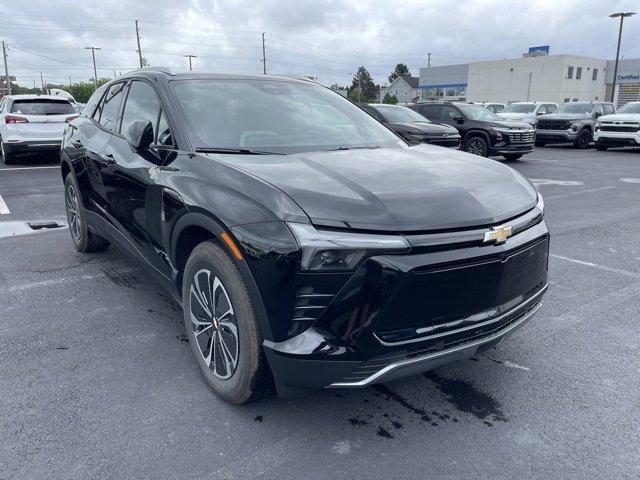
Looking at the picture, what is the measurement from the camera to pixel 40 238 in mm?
6086

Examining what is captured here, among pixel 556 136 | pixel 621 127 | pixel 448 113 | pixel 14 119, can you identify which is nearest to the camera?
pixel 14 119

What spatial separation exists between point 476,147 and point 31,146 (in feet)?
36.1

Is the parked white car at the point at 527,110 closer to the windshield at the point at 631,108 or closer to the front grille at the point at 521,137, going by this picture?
the windshield at the point at 631,108

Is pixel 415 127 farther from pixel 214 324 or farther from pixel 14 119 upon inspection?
pixel 214 324

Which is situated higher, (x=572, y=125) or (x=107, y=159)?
(x=107, y=159)

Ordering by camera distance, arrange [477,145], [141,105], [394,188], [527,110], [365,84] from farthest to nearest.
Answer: [365,84], [527,110], [477,145], [141,105], [394,188]

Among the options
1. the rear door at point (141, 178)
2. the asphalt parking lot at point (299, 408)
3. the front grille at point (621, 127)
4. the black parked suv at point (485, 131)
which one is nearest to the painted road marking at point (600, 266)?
the asphalt parking lot at point (299, 408)

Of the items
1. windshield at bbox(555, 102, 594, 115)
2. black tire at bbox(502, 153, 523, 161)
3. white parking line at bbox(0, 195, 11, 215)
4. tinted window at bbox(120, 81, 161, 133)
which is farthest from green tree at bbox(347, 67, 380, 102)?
tinted window at bbox(120, 81, 161, 133)

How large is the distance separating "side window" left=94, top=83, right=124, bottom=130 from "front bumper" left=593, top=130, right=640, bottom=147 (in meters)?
18.3

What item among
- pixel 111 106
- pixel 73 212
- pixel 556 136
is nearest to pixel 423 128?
pixel 73 212

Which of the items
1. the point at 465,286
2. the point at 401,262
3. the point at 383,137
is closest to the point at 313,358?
the point at 401,262

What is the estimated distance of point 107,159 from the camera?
4008 mm

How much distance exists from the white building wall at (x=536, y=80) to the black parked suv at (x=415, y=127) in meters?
50.8

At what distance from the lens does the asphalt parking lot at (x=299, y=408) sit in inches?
92.3
